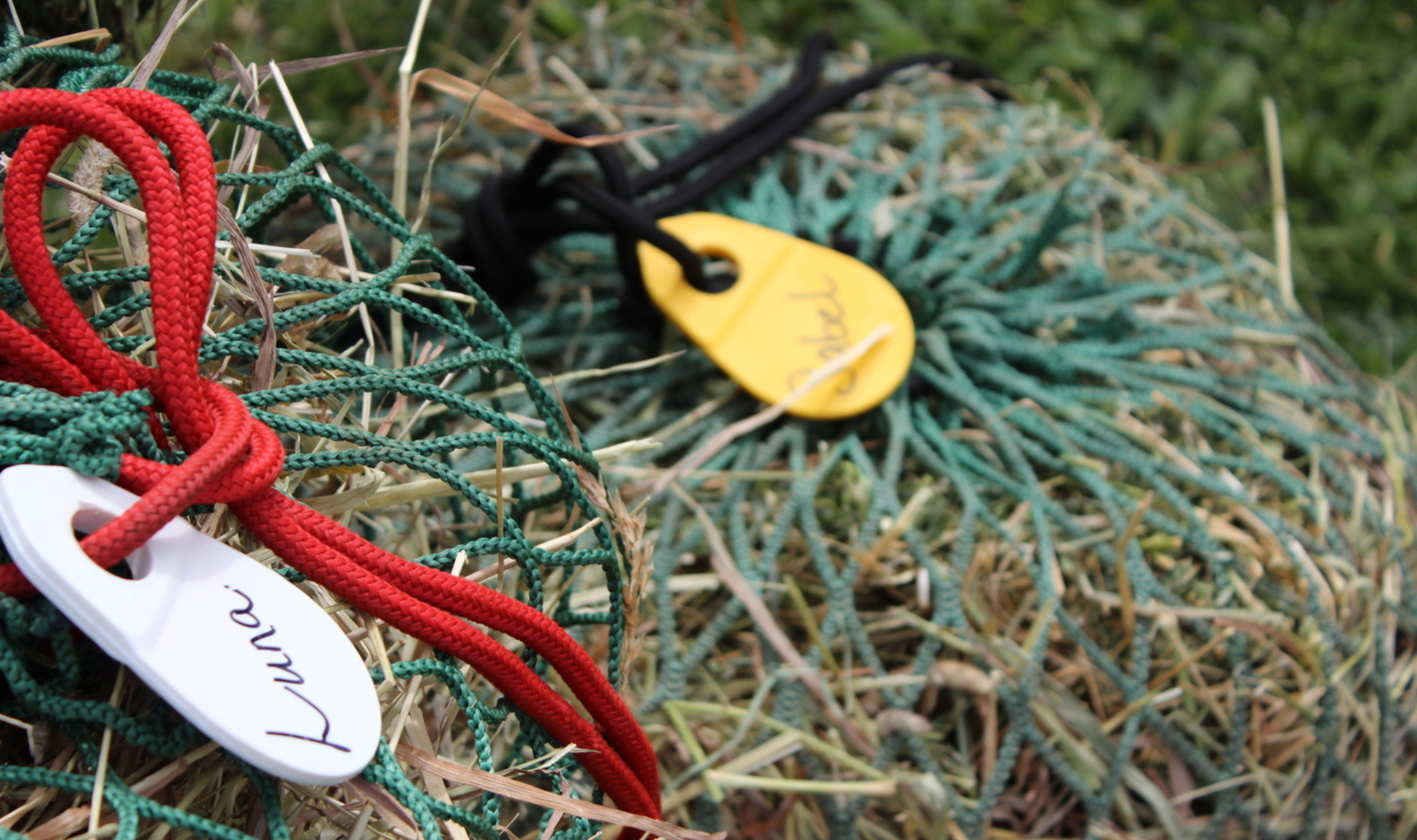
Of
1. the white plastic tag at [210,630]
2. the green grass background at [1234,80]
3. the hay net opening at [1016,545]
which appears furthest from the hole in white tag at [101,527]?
the green grass background at [1234,80]

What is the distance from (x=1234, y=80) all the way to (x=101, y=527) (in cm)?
132

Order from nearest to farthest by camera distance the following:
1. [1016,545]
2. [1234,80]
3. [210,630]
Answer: [210,630]
[1016,545]
[1234,80]

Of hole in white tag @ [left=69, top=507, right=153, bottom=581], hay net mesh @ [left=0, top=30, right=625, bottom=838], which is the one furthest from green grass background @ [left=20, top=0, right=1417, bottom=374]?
hole in white tag @ [left=69, top=507, right=153, bottom=581]

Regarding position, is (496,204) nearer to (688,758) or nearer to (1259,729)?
(688,758)

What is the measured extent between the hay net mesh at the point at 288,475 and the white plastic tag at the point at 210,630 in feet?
0.06

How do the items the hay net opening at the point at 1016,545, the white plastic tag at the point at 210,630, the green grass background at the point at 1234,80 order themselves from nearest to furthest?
the white plastic tag at the point at 210,630 < the hay net opening at the point at 1016,545 < the green grass background at the point at 1234,80

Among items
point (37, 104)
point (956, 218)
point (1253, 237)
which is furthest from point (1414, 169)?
point (37, 104)

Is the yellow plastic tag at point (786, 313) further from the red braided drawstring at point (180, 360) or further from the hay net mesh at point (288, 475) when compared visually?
the red braided drawstring at point (180, 360)

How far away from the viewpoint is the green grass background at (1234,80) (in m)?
1.17

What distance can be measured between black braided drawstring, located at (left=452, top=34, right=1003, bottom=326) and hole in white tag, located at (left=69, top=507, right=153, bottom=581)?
38 cm

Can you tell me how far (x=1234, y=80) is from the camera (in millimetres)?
1254

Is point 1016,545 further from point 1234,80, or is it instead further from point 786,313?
point 1234,80

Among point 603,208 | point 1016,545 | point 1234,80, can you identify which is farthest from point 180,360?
point 1234,80

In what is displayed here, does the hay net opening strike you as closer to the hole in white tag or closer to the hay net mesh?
the hay net mesh
